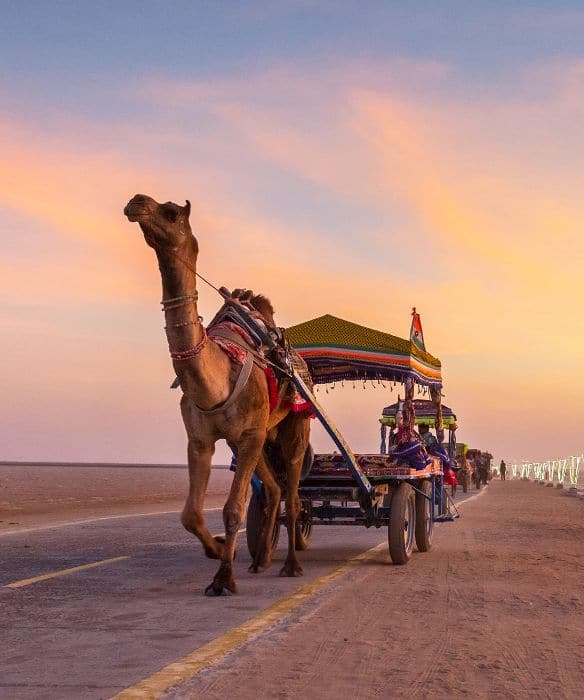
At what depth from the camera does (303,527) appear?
15.9 meters

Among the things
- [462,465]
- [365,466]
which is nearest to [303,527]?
[365,466]

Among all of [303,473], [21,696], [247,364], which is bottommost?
[21,696]

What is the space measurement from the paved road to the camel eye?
3.65 meters

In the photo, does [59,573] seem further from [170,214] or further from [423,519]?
[423,519]

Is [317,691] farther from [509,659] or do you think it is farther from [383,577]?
[383,577]

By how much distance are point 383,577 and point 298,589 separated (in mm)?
1679

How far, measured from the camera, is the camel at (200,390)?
1004cm

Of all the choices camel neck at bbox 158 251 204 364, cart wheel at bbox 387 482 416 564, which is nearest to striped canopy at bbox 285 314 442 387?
cart wheel at bbox 387 482 416 564

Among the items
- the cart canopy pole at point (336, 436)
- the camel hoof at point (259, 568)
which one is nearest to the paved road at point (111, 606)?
the camel hoof at point (259, 568)

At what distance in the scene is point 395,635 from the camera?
7.92 meters

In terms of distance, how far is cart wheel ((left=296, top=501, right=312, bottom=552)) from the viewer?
48.1ft

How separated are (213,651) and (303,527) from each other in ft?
29.3

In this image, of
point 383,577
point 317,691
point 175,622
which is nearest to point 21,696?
point 317,691

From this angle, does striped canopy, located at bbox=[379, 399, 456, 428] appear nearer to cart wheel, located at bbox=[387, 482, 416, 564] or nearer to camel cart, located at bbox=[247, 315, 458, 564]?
camel cart, located at bbox=[247, 315, 458, 564]
